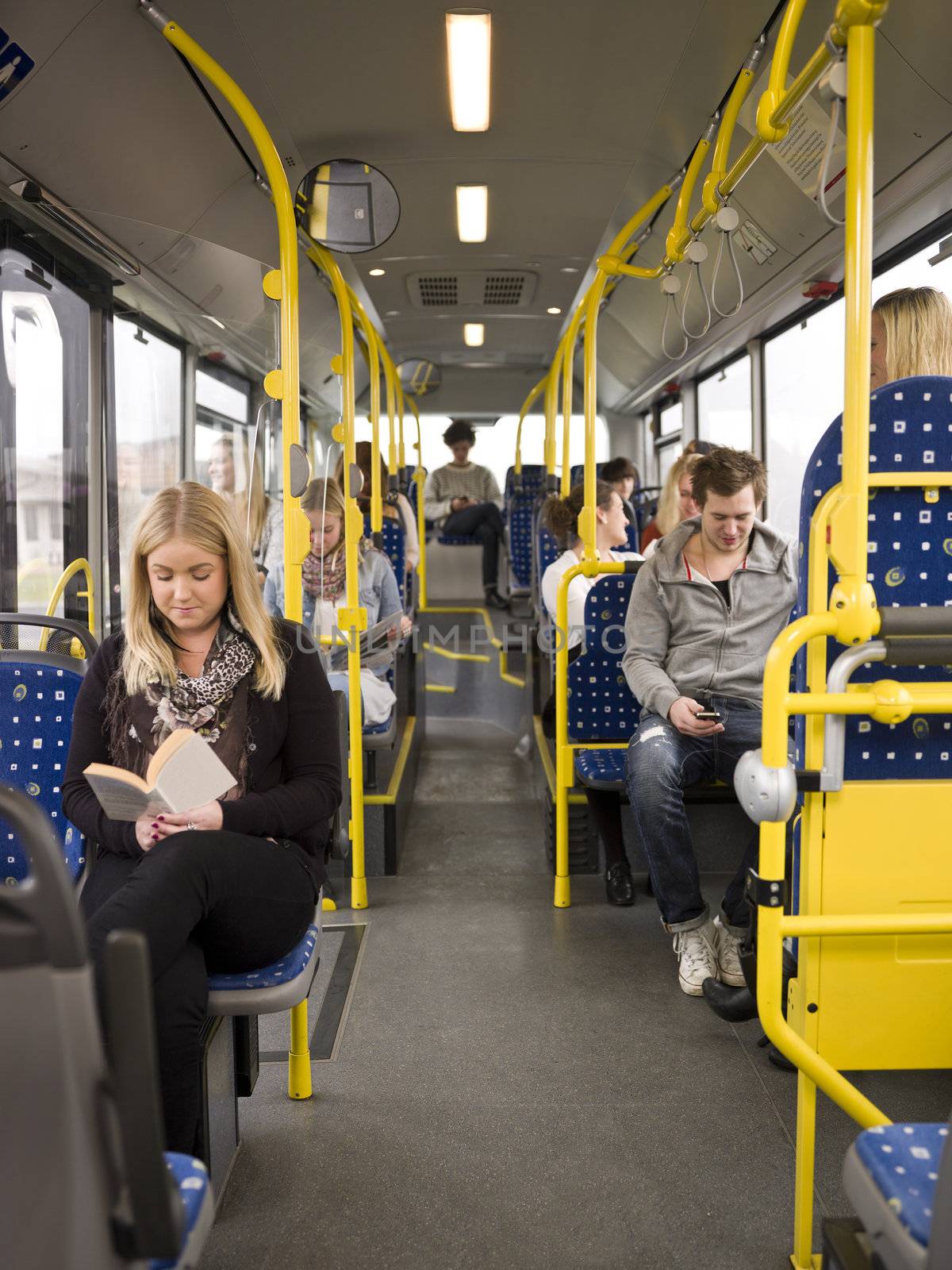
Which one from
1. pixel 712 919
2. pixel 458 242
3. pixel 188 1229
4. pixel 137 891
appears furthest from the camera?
pixel 458 242

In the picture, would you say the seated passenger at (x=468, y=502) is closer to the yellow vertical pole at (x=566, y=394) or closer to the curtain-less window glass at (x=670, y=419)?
the curtain-less window glass at (x=670, y=419)

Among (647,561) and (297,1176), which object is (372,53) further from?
(297,1176)

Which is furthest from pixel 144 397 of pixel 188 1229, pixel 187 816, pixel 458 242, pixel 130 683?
pixel 458 242

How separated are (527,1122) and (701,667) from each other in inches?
64.5

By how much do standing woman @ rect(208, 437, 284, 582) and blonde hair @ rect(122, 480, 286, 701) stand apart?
0.41 m

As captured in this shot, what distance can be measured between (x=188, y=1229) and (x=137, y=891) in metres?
0.68

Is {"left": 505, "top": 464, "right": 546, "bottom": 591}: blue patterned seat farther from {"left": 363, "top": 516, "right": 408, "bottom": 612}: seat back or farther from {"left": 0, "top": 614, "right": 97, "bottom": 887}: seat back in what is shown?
{"left": 0, "top": 614, "right": 97, "bottom": 887}: seat back

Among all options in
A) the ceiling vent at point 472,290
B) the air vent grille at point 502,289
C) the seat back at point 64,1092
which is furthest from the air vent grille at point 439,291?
the seat back at point 64,1092

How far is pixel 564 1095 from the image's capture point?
8.59ft

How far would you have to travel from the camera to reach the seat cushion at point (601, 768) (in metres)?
3.65

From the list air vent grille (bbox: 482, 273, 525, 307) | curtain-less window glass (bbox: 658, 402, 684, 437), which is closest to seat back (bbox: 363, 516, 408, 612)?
air vent grille (bbox: 482, 273, 525, 307)

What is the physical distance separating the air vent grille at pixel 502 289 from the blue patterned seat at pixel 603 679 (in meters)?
4.89

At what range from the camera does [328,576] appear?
412 cm

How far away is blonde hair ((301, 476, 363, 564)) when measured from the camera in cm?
315
